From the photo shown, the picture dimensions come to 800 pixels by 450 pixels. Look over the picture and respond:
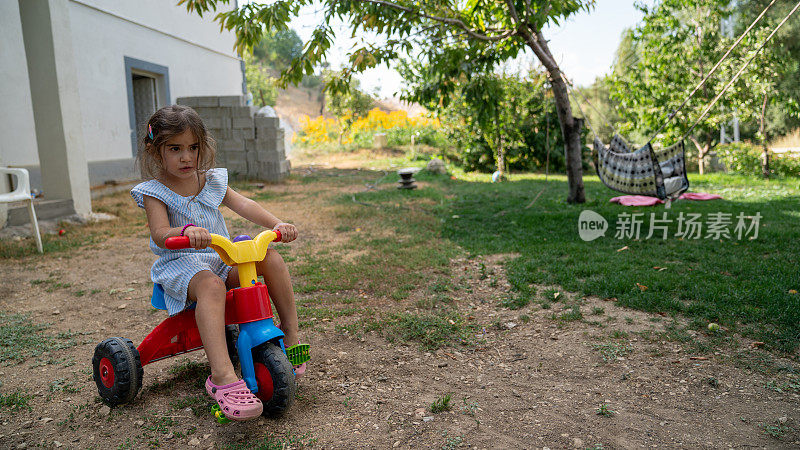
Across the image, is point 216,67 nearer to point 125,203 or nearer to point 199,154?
point 125,203

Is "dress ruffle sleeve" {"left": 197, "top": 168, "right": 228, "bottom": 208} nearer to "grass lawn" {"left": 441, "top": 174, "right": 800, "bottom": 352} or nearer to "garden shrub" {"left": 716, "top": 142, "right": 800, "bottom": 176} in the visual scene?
"grass lawn" {"left": 441, "top": 174, "right": 800, "bottom": 352}

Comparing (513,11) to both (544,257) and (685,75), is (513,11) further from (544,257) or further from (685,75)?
(685,75)

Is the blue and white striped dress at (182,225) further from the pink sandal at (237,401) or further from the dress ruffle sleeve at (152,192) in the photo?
the pink sandal at (237,401)

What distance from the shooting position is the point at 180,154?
2217 millimetres

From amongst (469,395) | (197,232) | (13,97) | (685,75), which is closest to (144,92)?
(13,97)

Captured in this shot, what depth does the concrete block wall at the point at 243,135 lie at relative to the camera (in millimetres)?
10219

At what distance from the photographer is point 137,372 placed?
88.1 inches

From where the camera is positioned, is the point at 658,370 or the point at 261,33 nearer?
the point at 658,370

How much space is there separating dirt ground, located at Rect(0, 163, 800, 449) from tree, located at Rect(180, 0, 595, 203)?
10.3ft

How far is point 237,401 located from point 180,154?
1.04m

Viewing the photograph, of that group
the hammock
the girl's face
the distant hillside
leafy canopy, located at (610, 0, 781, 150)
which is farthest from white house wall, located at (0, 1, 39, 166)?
the distant hillside

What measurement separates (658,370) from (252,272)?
2.00m

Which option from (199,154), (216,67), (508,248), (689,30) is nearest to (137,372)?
(199,154)

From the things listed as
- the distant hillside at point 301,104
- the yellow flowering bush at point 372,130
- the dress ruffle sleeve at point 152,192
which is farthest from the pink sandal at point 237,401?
the distant hillside at point 301,104
